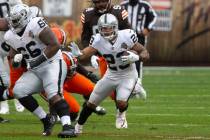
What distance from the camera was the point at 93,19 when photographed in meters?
10.3

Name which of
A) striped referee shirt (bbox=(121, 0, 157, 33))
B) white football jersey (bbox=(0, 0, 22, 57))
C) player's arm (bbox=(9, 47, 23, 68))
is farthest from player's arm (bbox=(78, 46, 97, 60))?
striped referee shirt (bbox=(121, 0, 157, 33))

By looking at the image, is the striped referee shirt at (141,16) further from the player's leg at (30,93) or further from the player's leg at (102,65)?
the player's leg at (30,93)

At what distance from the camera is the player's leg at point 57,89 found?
8281 millimetres

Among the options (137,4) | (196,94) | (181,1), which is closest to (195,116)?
(196,94)

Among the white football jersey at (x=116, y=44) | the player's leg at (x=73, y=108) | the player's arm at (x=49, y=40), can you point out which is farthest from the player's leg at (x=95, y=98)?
the player's arm at (x=49, y=40)

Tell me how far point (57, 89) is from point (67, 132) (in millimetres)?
488

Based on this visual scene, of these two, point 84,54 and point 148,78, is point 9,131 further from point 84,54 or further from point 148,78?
point 148,78

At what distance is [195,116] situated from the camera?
1019cm

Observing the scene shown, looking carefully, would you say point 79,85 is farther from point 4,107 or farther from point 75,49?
point 4,107

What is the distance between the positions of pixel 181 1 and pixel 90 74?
12200 mm

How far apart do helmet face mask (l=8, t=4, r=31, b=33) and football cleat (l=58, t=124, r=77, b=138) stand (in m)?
1.10

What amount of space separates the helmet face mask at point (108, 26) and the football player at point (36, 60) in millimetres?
513

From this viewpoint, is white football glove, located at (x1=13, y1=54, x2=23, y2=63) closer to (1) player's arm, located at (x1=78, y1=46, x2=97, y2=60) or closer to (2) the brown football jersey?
(1) player's arm, located at (x1=78, y1=46, x2=97, y2=60)

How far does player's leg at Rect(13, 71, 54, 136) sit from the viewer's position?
8523mm
